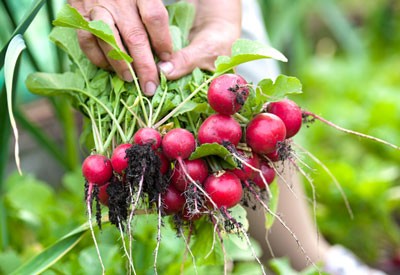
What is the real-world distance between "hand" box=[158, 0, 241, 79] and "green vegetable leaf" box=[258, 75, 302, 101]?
0.55 feet

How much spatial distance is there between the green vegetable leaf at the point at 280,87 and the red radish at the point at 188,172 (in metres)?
0.15

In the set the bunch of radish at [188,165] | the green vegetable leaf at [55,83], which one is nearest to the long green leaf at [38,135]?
the green vegetable leaf at [55,83]

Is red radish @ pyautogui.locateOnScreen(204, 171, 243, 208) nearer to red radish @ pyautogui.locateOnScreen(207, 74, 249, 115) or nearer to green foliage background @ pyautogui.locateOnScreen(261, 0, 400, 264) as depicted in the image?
red radish @ pyautogui.locateOnScreen(207, 74, 249, 115)

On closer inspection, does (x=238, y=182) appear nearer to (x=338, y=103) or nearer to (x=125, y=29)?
(x=125, y=29)

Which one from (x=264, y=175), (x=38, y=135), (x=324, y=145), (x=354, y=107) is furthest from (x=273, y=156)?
(x=354, y=107)

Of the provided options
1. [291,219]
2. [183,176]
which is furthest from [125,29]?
[291,219]

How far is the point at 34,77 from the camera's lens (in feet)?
3.63

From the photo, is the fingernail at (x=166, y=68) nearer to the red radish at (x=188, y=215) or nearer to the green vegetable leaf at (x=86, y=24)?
the green vegetable leaf at (x=86, y=24)

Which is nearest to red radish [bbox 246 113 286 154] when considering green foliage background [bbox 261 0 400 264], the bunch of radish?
the bunch of radish

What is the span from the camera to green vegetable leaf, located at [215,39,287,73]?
3.06ft

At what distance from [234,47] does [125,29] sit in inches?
7.4

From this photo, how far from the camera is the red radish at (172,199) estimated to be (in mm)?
968

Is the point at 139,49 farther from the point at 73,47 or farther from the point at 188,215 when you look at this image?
the point at 188,215

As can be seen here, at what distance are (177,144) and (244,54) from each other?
17 centimetres
